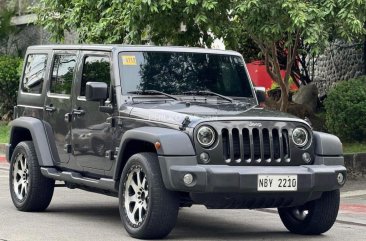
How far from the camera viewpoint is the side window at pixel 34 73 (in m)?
12.9

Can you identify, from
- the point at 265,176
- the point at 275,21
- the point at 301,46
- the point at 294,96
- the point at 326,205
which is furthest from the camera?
the point at 294,96

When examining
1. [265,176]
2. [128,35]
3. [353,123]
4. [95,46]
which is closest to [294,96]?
[353,123]

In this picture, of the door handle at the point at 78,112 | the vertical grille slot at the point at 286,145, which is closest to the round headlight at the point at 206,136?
→ the vertical grille slot at the point at 286,145

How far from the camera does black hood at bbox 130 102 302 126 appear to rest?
1033cm

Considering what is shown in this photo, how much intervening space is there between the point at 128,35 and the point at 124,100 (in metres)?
5.35

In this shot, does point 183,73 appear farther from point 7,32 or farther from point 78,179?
point 7,32

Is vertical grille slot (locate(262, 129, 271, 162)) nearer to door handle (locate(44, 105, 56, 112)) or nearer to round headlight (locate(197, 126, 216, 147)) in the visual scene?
round headlight (locate(197, 126, 216, 147))

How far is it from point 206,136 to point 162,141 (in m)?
0.41

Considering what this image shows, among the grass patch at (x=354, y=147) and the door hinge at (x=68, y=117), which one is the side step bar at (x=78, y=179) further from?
the grass patch at (x=354, y=147)

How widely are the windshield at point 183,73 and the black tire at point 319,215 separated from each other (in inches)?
61.5

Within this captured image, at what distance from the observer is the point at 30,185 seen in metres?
12.3

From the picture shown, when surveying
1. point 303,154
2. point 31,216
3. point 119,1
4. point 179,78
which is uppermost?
point 119,1

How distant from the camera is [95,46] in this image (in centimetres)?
1191

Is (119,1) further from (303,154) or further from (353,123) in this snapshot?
(303,154)
